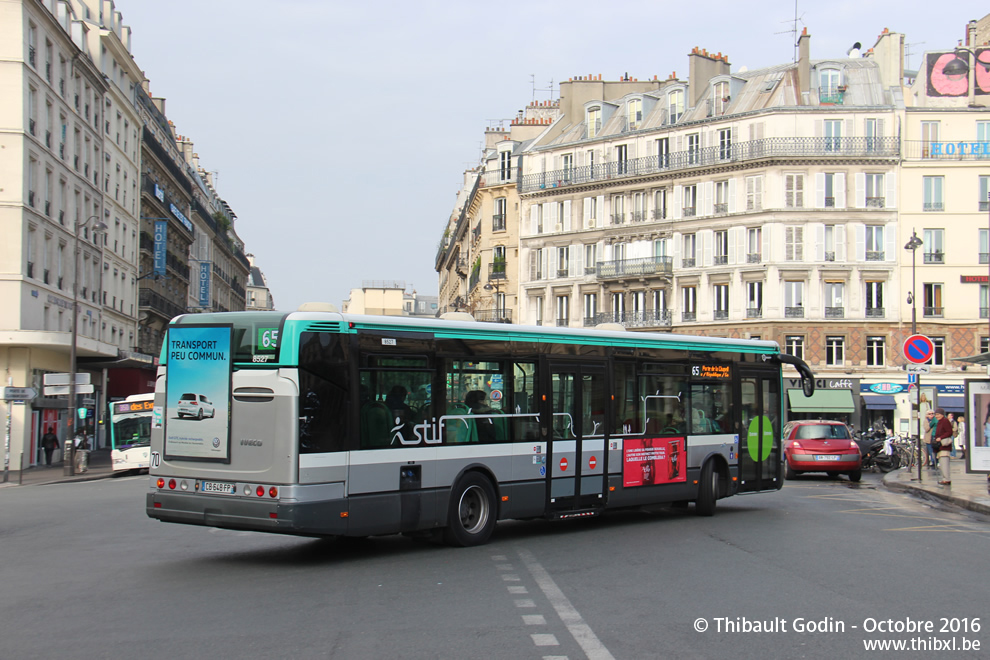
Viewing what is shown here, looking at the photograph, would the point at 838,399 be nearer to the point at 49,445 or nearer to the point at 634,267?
the point at 634,267

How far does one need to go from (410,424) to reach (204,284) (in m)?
74.6

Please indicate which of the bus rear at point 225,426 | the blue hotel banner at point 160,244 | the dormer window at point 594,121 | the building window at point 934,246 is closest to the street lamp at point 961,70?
the building window at point 934,246

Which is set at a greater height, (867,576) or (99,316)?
(99,316)

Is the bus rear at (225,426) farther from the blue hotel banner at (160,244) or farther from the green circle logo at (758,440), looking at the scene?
the blue hotel banner at (160,244)

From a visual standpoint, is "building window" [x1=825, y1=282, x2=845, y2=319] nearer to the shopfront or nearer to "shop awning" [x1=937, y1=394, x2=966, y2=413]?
the shopfront

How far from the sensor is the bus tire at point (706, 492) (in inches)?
678

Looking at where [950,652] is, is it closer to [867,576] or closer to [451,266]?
[867,576]

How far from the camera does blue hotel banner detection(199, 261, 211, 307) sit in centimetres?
8356

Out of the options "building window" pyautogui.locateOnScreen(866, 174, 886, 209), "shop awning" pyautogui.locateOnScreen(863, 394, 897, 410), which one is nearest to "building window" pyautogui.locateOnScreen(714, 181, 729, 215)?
"building window" pyautogui.locateOnScreen(866, 174, 886, 209)

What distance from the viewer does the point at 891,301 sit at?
57.5 metres

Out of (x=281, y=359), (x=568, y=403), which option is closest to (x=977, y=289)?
(x=568, y=403)

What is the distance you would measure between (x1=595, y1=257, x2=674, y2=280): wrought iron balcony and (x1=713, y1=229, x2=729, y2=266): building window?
262 cm

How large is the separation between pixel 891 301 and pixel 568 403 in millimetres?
47286

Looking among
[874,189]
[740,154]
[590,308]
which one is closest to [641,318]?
[590,308]
